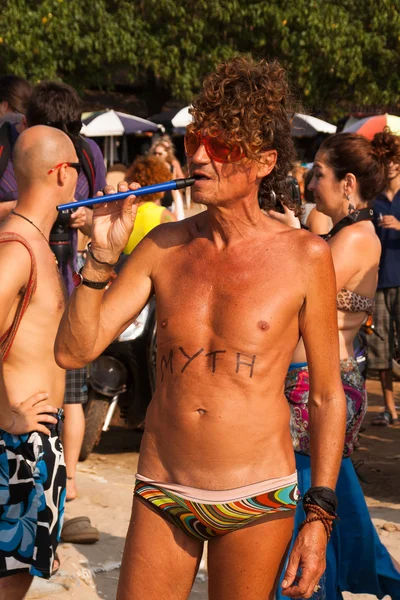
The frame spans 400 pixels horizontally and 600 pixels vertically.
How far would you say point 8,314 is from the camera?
3.57m

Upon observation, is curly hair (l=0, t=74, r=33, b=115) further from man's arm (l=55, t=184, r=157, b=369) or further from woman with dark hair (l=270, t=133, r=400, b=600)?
man's arm (l=55, t=184, r=157, b=369)

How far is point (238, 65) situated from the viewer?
2.92m

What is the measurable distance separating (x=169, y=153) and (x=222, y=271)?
8.37m

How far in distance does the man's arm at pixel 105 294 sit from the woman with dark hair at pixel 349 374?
142 centimetres

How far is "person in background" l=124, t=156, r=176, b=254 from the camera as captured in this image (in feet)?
24.5

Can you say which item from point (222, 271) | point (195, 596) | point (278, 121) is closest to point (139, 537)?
point (222, 271)

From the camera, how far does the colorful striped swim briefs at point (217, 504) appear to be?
2.76m

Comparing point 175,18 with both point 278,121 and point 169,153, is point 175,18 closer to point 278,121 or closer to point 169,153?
point 169,153

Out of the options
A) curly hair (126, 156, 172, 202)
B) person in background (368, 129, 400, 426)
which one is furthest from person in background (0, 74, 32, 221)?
person in background (368, 129, 400, 426)

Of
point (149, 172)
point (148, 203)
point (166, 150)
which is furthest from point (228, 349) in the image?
point (166, 150)

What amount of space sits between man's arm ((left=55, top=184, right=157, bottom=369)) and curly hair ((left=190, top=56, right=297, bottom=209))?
13.3 inches

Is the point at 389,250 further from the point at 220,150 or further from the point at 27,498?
the point at 220,150

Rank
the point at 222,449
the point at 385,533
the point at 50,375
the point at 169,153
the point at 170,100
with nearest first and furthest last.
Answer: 1. the point at 222,449
2. the point at 50,375
3. the point at 385,533
4. the point at 169,153
5. the point at 170,100

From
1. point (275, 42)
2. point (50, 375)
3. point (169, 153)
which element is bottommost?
point (275, 42)
